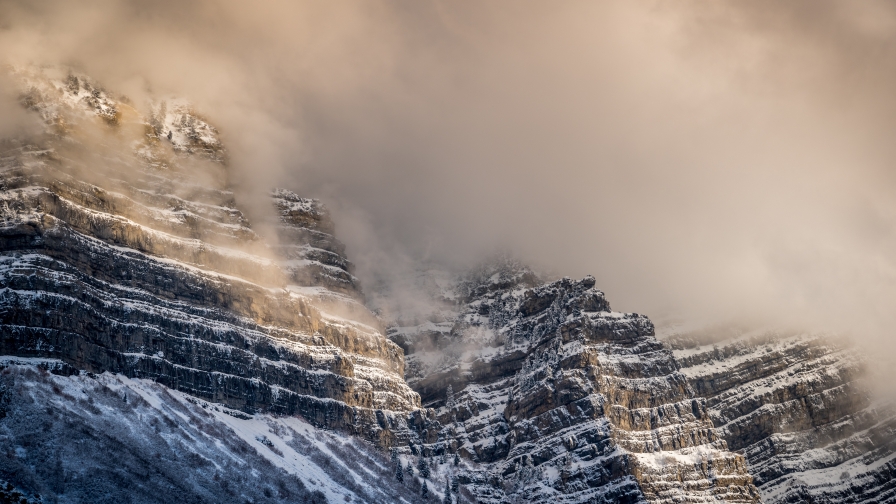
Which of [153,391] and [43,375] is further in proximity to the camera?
[153,391]

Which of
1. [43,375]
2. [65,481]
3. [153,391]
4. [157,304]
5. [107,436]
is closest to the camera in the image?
[65,481]

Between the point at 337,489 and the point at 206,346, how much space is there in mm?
36929

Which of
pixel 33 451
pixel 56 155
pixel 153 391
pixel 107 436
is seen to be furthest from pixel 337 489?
pixel 56 155

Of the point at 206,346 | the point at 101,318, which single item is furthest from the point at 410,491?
the point at 101,318

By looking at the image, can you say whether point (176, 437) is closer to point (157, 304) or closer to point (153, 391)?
point (153, 391)

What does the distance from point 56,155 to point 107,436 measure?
70.0m

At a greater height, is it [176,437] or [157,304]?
[157,304]

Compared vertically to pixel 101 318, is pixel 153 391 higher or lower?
lower

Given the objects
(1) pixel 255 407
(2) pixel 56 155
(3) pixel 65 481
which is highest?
(2) pixel 56 155

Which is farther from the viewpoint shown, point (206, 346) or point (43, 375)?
point (206, 346)

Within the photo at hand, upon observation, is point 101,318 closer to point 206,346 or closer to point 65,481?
point 206,346

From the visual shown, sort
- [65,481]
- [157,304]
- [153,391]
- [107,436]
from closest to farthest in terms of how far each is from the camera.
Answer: [65,481] → [107,436] → [153,391] → [157,304]

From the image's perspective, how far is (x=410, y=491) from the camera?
7697 inches

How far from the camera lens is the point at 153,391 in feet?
582
